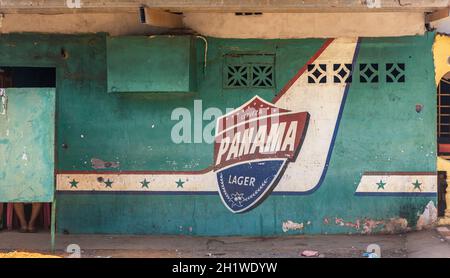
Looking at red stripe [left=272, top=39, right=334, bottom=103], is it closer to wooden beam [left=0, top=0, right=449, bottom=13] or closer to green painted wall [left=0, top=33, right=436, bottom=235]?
green painted wall [left=0, top=33, right=436, bottom=235]

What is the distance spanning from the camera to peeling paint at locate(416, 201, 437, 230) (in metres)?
8.55

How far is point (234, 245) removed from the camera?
27.5 feet

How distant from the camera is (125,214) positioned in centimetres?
884

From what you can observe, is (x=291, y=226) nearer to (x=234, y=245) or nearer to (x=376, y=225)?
(x=234, y=245)

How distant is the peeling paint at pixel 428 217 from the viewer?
8555 mm

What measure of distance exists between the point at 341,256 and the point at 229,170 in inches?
79.6

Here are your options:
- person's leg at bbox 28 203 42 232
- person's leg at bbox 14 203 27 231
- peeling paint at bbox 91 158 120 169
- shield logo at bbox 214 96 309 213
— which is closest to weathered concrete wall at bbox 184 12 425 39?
shield logo at bbox 214 96 309 213

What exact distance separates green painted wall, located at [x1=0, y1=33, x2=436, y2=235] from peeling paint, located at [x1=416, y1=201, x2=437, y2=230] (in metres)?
0.08

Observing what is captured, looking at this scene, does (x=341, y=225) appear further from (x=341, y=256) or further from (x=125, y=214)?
(x=125, y=214)

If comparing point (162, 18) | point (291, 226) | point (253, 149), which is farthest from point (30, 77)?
point (291, 226)

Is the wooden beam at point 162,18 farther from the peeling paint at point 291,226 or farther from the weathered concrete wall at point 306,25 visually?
the peeling paint at point 291,226

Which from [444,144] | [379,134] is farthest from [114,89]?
[444,144]

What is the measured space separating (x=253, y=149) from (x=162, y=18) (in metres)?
2.26

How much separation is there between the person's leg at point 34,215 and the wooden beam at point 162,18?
339 centimetres
